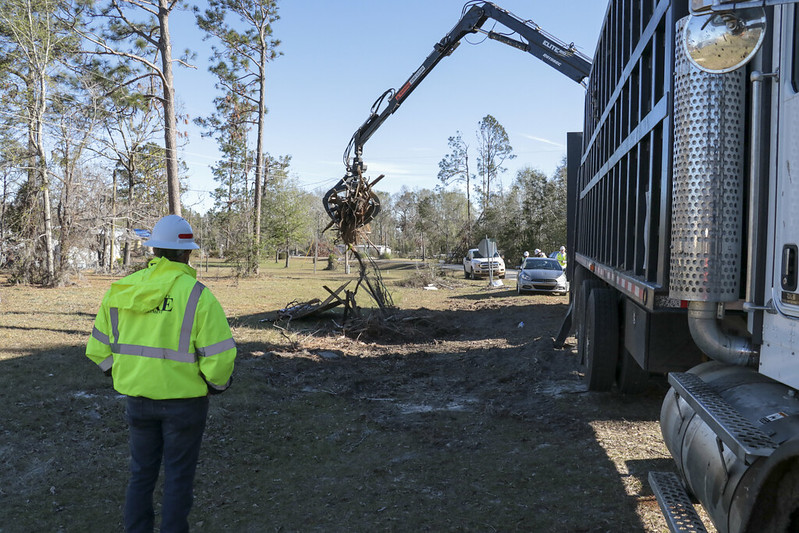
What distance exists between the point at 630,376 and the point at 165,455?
4993 millimetres

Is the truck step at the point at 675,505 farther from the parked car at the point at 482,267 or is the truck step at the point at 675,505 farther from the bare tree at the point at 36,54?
Answer: the parked car at the point at 482,267

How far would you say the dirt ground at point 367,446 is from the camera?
4.50 meters

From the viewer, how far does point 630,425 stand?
6.39 meters

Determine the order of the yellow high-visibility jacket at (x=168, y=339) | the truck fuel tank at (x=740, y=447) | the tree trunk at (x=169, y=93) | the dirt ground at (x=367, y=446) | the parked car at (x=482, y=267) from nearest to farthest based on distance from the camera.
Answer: the truck fuel tank at (x=740, y=447), the yellow high-visibility jacket at (x=168, y=339), the dirt ground at (x=367, y=446), the tree trunk at (x=169, y=93), the parked car at (x=482, y=267)

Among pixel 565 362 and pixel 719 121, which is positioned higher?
pixel 719 121

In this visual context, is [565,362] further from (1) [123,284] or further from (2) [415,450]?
(1) [123,284]

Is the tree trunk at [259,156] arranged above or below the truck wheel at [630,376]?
above

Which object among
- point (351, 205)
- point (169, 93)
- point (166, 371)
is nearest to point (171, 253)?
point (166, 371)

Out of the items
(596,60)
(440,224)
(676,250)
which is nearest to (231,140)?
(440,224)

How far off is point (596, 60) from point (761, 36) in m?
6.73

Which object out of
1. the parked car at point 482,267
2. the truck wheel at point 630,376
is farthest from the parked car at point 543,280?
the truck wheel at point 630,376

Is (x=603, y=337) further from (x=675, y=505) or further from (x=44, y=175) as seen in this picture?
(x=44, y=175)

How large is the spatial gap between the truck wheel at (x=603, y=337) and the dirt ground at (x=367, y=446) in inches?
17.2

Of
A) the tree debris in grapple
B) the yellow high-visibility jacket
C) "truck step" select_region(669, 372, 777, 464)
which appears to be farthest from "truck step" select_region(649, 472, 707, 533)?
the tree debris in grapple
